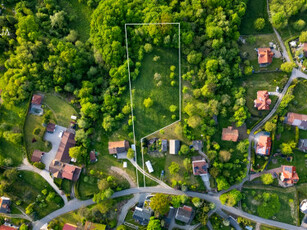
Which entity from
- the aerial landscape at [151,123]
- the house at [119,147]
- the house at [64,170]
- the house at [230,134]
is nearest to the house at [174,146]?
the aerial landscape at [151,123]

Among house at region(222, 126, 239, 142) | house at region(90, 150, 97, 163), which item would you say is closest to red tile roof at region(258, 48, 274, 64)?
house at region(222, 126, 239, 142)

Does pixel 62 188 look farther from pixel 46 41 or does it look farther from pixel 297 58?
pixel 297 58

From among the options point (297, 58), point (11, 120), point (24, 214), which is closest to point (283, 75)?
point (297, 58)

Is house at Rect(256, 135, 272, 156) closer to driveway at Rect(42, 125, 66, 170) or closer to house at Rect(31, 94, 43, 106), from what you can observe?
driveway at Rect(42, 125, 66, 170)

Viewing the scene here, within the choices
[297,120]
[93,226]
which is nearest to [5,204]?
[93,226]

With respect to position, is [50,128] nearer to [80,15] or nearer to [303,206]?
[80,15]

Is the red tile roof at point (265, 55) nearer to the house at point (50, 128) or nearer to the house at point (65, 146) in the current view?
the house at point (65, 146)
